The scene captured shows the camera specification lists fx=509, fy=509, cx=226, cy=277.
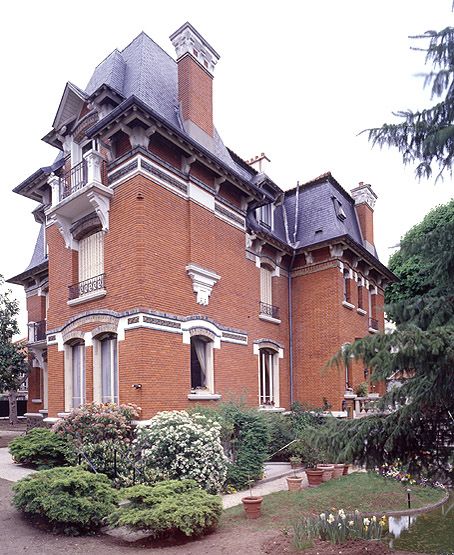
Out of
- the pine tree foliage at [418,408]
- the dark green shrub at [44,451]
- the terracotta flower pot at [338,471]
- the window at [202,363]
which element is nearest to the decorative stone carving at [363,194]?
the window at [202,363]

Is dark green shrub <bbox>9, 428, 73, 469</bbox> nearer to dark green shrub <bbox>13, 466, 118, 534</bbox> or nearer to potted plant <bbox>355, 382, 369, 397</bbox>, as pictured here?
dark green shrub <bbox>13, 466, 118, 534</bbox>

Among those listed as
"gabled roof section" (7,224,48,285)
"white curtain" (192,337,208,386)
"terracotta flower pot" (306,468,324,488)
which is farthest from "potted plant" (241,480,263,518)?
"gabled roof section" (7,224,48,285)

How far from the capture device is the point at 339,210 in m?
19.0

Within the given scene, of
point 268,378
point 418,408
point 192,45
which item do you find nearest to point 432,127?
point 418,408

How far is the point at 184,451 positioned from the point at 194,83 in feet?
32.5

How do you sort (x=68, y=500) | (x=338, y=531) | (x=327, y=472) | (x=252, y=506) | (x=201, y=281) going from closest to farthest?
(x=338, y=531) < (x=68, y=500) < (x=252, y=506) < (x=327, y=472) < (x=201, y=281)

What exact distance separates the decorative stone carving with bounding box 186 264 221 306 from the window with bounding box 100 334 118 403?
7.90ft

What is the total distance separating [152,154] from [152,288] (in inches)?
128

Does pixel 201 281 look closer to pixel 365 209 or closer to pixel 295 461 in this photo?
pixel 295 461

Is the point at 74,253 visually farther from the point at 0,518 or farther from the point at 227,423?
the point at 0,518

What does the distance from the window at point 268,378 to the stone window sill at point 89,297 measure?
598 centimetres

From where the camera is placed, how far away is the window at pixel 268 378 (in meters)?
16.4

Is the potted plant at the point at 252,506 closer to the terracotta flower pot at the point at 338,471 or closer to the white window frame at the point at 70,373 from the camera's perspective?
the terracotta flower pot at the point at 338,471

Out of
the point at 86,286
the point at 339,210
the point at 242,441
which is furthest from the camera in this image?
the point at 339,210
